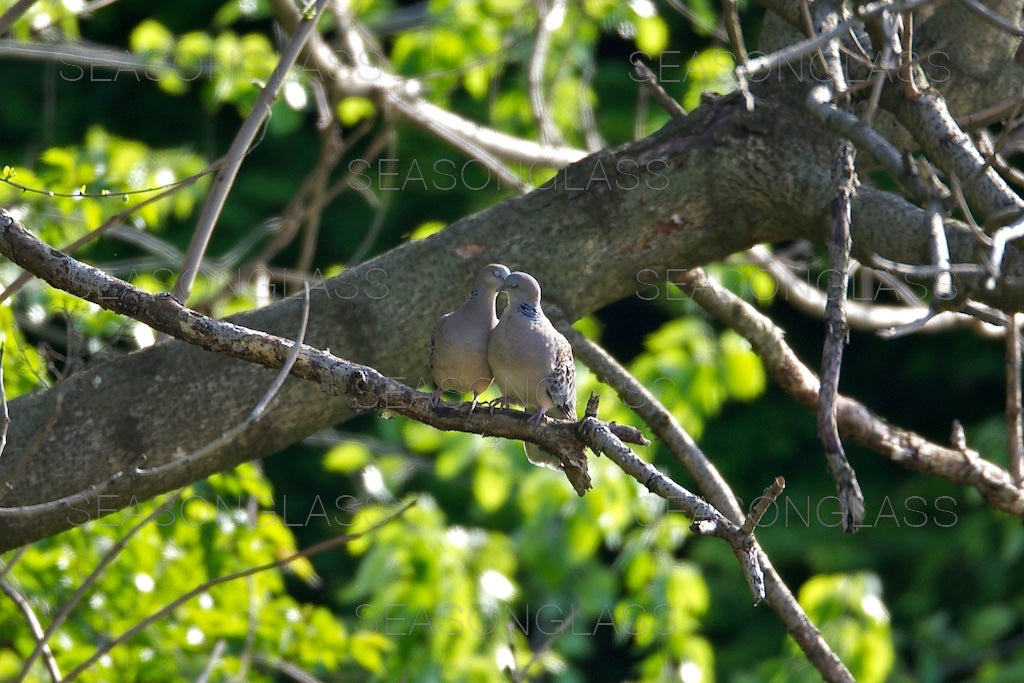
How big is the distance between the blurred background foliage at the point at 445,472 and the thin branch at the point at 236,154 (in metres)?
0.10

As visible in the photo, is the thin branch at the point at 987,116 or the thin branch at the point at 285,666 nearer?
the thin branch at the point at 987,116

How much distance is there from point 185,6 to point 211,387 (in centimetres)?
567

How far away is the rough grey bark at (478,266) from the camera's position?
8.13 ft

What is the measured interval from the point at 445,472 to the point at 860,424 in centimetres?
194

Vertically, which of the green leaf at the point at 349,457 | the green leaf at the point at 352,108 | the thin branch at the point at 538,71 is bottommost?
the green leaf at the point at 349,457

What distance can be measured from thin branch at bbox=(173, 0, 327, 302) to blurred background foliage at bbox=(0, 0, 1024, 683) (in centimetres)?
10

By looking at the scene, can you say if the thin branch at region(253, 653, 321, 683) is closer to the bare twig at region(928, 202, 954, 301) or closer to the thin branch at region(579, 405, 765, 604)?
the thin branch at region(579, 405, 765, 604)

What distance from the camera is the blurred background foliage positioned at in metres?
3.56

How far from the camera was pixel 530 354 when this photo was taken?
259cm

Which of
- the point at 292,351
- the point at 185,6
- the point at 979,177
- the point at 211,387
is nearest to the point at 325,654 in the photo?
the point at 211,387

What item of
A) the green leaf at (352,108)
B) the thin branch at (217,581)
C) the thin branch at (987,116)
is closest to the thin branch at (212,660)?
the thin branch at (217,581)

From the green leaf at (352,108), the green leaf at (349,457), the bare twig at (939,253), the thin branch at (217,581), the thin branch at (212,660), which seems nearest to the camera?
the bare twig at (939,253)

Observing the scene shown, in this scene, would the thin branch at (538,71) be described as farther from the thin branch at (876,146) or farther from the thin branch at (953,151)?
the thin branch at (876,146)

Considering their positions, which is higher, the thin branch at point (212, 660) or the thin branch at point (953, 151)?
the thin branch at point (953, 151)
